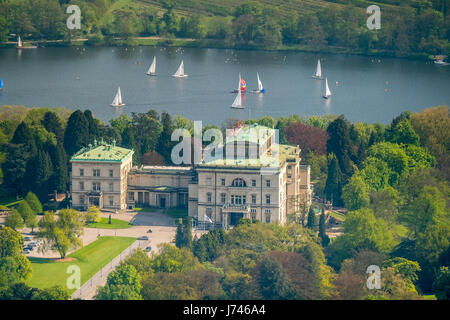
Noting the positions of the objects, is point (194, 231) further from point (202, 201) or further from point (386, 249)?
point (386, 249)

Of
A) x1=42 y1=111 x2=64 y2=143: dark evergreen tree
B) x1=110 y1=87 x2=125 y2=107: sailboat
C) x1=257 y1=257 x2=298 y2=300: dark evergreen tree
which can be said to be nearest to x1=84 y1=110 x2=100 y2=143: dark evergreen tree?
x1=42 y1=111 x2=64 y2=143: dark evergreen tree

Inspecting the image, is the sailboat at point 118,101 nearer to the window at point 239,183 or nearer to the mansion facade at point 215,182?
the mansion facade at point 215,182

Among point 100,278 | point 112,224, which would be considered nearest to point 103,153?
point 112,224

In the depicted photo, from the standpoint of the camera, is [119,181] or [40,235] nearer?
[40,235]
